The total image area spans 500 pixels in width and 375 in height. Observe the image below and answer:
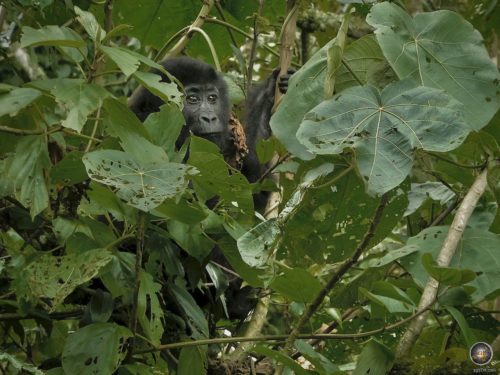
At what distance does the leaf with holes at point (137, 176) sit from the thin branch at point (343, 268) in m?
0.43

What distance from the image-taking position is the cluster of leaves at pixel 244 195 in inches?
77.4

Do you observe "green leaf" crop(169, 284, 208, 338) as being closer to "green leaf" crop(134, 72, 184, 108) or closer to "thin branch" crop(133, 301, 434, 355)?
"thin branch" crop(133, 301, 434, 355)

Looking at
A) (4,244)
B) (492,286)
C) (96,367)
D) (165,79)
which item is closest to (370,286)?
(492,286)

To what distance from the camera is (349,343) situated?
3.11 metres

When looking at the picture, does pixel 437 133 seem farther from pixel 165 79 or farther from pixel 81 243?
pixel 165 79

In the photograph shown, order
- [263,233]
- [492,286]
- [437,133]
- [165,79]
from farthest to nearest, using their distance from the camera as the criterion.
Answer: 1. [165,79]
2. [492,286]
3. [263,233]
4. [437,133]

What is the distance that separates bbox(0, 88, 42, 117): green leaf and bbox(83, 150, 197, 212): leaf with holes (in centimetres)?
30

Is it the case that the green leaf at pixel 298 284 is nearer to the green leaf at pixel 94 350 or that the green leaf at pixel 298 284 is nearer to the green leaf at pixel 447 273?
the green leaf at pixel 447 273

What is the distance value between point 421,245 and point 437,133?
57cm

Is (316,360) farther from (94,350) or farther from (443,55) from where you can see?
(443,55)

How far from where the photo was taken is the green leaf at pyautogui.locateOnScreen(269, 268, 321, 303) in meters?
2.07

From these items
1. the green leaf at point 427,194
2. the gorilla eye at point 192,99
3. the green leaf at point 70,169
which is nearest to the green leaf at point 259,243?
the green leaf at point 70,169

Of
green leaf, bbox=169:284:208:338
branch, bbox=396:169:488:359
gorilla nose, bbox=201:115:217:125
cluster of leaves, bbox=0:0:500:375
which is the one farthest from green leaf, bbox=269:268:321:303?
gorilla nose, bbox=201:115:217:125

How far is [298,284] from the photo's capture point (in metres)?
2.09
